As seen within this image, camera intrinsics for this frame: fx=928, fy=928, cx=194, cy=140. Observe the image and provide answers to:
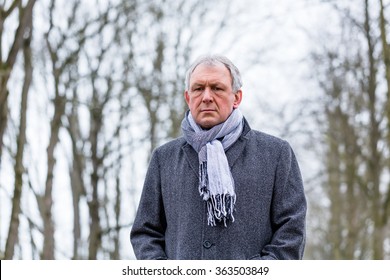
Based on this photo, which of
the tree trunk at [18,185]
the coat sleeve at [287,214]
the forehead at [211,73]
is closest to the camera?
the coat sleeve at [287,214]

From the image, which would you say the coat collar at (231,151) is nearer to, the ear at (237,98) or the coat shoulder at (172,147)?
the coat shoulder at (172,147)

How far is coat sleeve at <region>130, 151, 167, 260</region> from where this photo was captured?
4.34 metres

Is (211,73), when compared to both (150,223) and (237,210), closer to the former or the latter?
(237,210)

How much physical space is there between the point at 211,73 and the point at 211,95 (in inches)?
4.7

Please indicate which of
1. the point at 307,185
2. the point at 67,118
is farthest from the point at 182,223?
the point at 307,185

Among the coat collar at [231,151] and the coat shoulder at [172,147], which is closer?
the coat collar at [231,151]

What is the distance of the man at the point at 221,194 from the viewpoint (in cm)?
423

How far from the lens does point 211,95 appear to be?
425 cm

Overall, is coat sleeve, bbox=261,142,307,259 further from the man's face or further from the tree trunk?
the tree trunk

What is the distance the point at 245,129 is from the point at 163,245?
26.9 inches

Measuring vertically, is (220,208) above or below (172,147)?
below

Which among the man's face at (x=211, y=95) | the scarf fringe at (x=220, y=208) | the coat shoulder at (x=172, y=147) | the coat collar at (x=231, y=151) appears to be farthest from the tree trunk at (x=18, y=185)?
the scarf fringe at (x=220, y=208)

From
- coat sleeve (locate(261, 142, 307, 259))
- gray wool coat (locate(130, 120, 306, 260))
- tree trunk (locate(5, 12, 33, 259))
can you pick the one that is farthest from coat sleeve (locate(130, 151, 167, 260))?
tree trunk (locate(5, 12, 33, 259))

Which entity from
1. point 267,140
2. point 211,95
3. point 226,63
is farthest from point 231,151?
point 226,63
